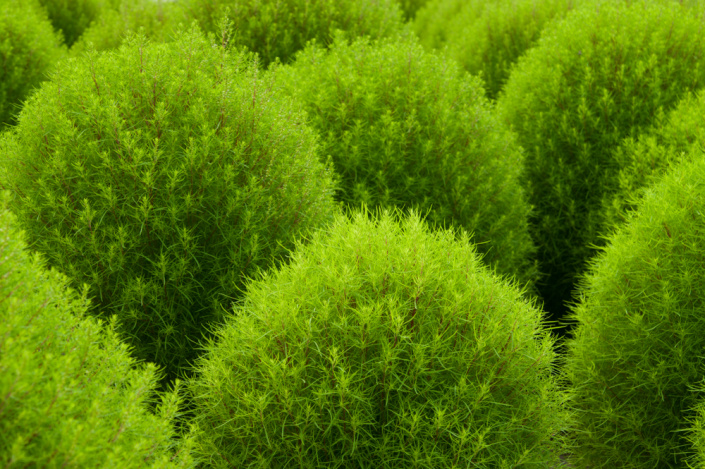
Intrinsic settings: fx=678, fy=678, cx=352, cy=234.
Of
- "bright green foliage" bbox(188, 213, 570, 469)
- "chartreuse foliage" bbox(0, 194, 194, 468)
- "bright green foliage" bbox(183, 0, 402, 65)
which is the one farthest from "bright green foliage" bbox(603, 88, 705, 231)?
"chartreuse foliage" bbox(0, 194, 194, 468)

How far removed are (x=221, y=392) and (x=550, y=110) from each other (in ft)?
15.6

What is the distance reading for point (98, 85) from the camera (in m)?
4.11

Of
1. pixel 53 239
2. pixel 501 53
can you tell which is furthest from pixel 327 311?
pixel 501 53

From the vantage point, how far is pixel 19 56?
7457 mm

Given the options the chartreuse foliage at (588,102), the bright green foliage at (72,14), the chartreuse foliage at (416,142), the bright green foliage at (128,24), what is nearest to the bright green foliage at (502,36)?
the chartreuse foliage at (588,102)

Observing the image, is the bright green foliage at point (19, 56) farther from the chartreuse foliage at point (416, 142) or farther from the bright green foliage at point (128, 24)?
the chartreuse foliage at point (416, 142)

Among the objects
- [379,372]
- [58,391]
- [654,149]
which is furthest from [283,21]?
[58,391]

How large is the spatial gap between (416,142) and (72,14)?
8.20 m

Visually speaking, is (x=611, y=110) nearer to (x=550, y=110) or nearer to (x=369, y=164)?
(x=550, y=110)

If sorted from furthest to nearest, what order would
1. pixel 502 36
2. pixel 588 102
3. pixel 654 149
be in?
pixel 502 36 → pixel 588 102 → pixel 654 149

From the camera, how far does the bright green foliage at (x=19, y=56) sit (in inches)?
291

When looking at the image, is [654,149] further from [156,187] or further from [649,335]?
[156,187]

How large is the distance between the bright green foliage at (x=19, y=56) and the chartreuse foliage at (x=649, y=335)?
19.9ft

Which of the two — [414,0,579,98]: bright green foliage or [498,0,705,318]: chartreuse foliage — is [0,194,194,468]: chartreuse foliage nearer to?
[498,0,705,318]: chartreuse foliage
